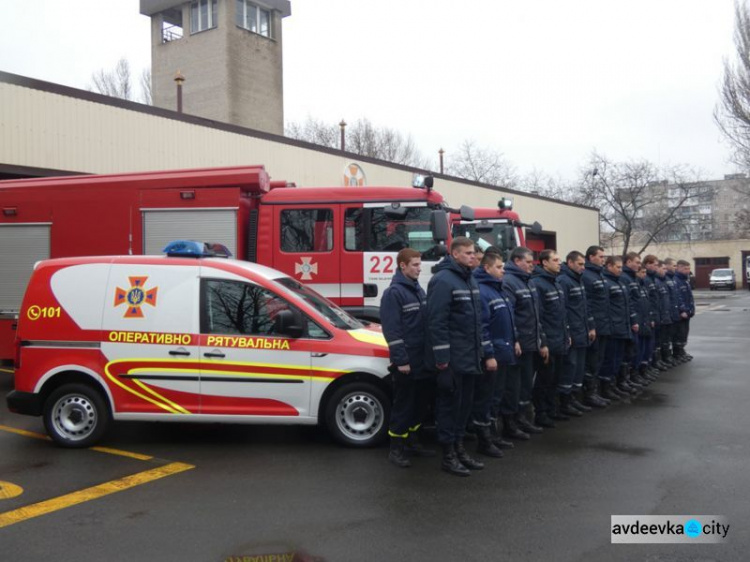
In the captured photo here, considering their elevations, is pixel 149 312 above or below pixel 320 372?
above

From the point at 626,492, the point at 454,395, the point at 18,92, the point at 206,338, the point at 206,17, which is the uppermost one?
the point at 206,17

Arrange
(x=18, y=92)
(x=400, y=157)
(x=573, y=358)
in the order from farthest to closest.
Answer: (x=400, y=157) → (x=18, y=92) → (x=573, y=358)

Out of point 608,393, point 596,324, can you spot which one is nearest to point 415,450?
point 596,324

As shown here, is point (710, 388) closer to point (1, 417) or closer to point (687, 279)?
point (687, 279)

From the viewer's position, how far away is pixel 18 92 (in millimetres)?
13203

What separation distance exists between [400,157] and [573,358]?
5051 centimetres

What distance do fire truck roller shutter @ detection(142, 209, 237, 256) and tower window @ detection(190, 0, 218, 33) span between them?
105 feet

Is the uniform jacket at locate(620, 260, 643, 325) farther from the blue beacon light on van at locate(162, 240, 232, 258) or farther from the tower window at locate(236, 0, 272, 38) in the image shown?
the tower window at locate(236, 0, 272, 38)

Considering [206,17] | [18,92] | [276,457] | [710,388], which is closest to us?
[276,457]

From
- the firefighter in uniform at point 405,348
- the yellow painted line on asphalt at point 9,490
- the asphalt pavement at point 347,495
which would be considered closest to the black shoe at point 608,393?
the asphalt pavement at point 347,495

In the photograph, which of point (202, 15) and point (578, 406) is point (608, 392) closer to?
point (578, 406)

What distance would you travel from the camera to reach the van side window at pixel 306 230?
927 cm

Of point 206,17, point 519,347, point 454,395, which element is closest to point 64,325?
point 454,395

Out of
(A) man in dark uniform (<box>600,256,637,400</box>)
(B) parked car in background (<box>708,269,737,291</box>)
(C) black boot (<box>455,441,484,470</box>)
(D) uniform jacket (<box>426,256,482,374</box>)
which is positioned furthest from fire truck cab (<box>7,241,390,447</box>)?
(B) parked car in background (<box>708,269,737,291</box>)
